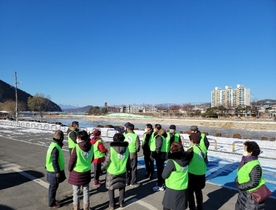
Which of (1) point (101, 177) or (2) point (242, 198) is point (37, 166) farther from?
(2) point (242, 198)

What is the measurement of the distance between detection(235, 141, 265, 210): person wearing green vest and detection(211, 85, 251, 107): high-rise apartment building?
5667 inches

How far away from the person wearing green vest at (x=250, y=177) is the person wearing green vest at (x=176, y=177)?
0.85 meters

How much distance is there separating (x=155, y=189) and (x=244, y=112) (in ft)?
245

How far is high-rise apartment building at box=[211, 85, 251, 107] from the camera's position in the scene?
146 metres

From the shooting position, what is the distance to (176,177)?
10.7 ft

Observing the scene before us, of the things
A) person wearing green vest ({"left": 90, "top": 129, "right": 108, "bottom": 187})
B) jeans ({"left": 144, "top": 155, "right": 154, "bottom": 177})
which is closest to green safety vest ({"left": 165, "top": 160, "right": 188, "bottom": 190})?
person wearing green vest ({"left": 90, "top": 129, "right": 108, "bottom": 187})

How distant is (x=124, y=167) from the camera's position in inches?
168

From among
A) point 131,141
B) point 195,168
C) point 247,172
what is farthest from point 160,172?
point 247,172

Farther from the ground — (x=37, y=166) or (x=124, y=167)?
(x=124, y=167)

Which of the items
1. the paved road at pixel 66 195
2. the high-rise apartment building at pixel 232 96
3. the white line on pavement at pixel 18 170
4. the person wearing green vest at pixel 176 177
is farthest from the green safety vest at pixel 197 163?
the high-rise apartment building at pixel 232 96

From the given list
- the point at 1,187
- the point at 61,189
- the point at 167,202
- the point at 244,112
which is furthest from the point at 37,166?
the point at 244,112

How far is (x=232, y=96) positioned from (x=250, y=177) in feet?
539

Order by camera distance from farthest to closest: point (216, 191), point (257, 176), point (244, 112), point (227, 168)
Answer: point (244, 112)
point (227, 168)
point (216, 191)
point (257, 176)

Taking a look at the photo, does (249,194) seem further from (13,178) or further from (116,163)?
(13,178)
